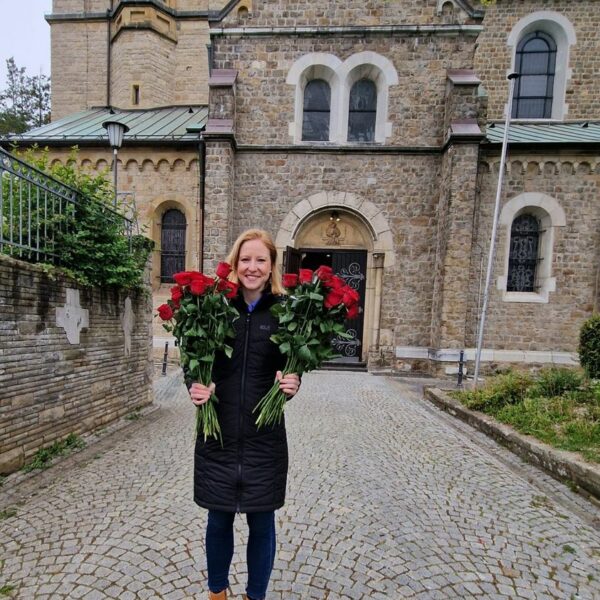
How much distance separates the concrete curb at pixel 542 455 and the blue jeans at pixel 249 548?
325 cm

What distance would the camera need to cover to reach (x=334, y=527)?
2686mm

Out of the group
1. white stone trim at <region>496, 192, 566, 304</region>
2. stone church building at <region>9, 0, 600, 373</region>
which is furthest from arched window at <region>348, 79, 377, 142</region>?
white stone trim at <region>496, 192, 566, 304</region>

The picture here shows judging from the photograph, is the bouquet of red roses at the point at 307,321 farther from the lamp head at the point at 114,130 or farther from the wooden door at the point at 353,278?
the wooden door at the point at 353,278

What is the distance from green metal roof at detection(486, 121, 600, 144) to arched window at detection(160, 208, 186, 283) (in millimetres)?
9266

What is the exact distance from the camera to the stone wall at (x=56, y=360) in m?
3.28

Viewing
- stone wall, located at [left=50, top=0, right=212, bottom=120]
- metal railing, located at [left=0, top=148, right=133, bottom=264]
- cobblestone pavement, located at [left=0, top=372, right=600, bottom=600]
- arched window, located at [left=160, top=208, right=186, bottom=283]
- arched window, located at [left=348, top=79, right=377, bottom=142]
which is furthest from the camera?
stone wall, located at [left=50, top=0, right=212, bottom=120]

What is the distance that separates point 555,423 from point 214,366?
4860mm

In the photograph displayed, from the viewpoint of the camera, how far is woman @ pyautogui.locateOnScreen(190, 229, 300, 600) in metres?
1.69

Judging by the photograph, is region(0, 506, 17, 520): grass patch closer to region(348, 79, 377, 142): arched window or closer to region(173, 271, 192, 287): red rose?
region(173, 271, 192, 287): red rose

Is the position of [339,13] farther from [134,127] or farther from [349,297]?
[349,297]

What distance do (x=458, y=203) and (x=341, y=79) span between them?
4677mm

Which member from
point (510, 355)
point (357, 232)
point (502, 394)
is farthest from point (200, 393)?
point (510, 355)

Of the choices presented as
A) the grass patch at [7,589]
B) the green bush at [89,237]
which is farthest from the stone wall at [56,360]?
the grass patch at [7,589]

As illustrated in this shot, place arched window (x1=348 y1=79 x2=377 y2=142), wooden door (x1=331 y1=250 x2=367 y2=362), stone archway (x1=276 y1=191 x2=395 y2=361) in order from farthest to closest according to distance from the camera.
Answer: wooden door (x1=331 y1=250 x2=367 y2=362)
arched window (x1=348 y1=79 x2=377 y2=142)
stone archway (x1=276 y1=191 x2=395 y2=361)
